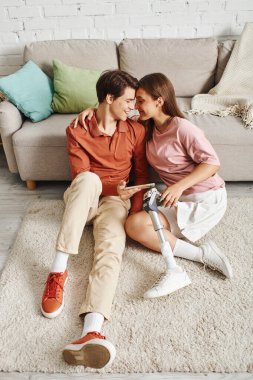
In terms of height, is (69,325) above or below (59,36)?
below

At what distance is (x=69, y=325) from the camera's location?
1.30 metres

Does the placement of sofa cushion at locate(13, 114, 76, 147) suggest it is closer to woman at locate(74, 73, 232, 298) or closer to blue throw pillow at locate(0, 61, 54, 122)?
blue throw pillow at locate(0, 61, 54, 122)

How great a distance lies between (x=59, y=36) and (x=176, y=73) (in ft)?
3.02

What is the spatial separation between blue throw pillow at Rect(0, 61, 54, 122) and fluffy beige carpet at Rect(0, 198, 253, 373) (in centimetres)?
83

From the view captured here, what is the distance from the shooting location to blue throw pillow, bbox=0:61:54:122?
2041 mm

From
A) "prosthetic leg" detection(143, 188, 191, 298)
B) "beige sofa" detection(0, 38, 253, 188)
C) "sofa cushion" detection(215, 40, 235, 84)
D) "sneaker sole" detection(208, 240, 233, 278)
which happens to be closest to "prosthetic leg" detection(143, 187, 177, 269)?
"prosthetic leg" detection(143, 188, 191, 298)

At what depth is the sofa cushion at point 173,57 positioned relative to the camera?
2.30 m

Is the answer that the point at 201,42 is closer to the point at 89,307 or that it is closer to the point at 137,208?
the point at 137,208

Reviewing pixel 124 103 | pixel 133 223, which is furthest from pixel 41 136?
pixel 133 223

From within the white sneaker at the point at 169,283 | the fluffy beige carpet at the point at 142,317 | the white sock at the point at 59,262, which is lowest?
the fluffy beige carpet at the point at 142,317

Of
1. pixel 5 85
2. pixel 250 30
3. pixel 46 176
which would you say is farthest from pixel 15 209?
pixel 250 30

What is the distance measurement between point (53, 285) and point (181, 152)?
2.62 feet

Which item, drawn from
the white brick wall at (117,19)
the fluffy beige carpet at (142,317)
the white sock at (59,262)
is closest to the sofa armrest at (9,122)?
the fluffy beige carpet at (142,317)

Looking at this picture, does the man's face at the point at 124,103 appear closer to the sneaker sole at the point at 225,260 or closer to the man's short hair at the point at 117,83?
the man's short hair at the point at 117,83
